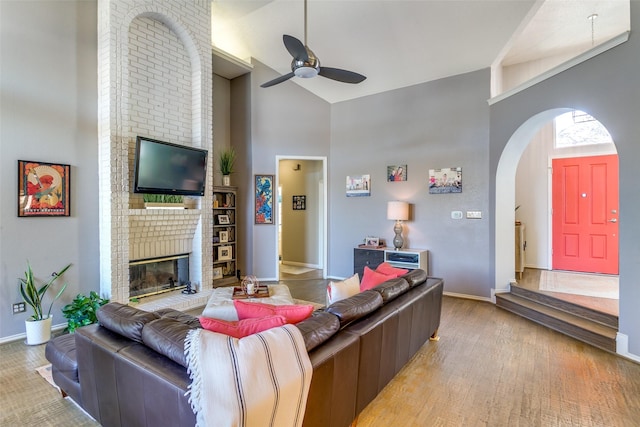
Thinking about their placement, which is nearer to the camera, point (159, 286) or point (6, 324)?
point (6, 324)

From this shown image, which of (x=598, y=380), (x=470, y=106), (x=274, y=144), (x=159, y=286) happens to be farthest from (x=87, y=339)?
(x=470, y=106)

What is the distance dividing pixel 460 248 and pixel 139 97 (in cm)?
499

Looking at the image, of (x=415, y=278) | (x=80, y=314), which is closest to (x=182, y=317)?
(x=80, y=314)

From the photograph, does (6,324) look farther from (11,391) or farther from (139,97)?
(139,97)

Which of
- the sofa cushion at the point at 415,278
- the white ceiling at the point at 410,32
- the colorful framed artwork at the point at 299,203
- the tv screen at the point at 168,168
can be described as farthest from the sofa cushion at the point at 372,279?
the colorful framed artwork at the point at 299,203

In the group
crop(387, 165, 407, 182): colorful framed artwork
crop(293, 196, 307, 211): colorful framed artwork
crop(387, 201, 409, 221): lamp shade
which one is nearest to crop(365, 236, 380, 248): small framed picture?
crop(387, 201, 409, 221): lamp shade

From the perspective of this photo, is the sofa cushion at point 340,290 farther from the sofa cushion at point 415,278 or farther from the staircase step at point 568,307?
the staircase step at point 568,307

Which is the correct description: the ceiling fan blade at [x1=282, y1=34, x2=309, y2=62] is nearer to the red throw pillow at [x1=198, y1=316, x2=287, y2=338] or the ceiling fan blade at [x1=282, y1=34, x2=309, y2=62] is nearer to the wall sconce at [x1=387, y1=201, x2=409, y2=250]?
the red throw pillow at [x1=198, y1=316, x2=287, y2=338]

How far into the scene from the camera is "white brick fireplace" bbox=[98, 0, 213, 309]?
147 inches

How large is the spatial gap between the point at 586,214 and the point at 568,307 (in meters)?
2.64

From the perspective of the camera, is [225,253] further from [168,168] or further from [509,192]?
[509,192]

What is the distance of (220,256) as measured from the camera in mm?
5629

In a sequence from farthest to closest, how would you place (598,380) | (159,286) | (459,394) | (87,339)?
(159,286) → (598,380) → (459,394) → (87,339)

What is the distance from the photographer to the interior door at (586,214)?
17.1 ft
